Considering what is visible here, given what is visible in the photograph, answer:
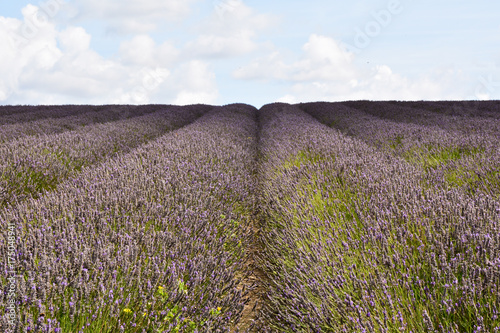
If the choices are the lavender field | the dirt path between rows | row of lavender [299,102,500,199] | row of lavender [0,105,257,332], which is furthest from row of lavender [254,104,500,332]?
row of lavender [299,102,500,199]

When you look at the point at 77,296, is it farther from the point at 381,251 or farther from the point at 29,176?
the point at 29,176

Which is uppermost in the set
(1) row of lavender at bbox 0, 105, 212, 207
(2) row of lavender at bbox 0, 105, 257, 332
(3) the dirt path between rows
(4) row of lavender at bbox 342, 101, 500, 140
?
(4) row of lavender at bbox 342, 101, 500, 140

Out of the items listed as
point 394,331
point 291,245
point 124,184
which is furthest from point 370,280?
point 124,184

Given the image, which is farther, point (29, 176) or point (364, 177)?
point (29, 176)

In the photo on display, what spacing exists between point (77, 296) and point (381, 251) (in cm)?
159

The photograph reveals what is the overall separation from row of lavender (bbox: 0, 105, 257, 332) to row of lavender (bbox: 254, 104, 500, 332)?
400mm

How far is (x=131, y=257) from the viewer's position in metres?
1.94

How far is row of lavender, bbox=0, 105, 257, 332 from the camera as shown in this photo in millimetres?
1598

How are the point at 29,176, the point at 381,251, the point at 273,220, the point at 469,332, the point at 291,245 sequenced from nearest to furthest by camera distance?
the point at 469,332 → the point at 381,251 → the point at 291,245 → the point at 273,220 → the point at 29,176

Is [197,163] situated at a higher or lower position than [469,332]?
higher

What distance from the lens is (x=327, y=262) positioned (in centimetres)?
213

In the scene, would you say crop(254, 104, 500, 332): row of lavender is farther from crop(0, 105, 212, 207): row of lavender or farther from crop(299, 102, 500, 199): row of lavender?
crop(0, 105, 212, 207): row of lavender

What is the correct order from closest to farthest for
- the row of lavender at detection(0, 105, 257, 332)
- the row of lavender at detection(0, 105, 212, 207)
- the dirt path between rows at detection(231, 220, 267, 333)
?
the row of lavender at detection(0, 105, 257, 332), the dirt path between rows at detection(231, 220, 267, 333), the row of lavender at detection(0, 105, 212, 207)

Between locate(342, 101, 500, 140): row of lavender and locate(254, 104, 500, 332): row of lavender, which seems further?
locate(342, 101, 500, 140): row of lavender
